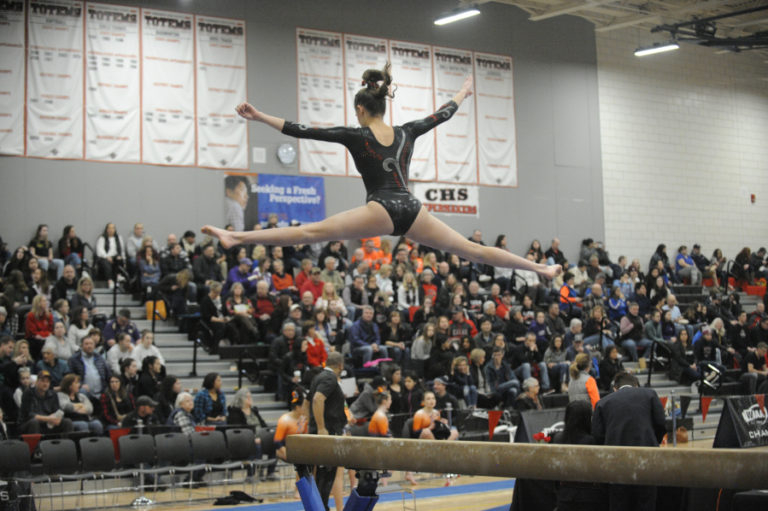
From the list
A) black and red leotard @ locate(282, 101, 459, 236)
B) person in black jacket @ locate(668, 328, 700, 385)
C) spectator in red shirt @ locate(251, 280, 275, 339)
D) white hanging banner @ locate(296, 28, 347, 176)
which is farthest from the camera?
white hanging banner @ locate(296, 28, 347, 176)

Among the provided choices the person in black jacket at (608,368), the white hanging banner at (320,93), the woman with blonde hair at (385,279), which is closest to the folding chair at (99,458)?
the woman with blonde hair at (385,279)

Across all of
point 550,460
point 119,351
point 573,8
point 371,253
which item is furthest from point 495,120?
point 550,460

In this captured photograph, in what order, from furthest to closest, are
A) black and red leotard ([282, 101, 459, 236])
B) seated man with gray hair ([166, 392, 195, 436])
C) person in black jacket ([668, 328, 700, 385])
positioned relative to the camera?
person in black jacket ([668, 328, 700, 385]), seated man with gray hair ([166, 392, 195, 436]), black and red leotard ([282, 101, 459, 236])

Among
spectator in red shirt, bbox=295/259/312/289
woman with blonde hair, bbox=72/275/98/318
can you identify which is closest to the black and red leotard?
woman with blonde hair, bbox=72/275/98/318

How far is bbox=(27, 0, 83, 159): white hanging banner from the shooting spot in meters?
15.7

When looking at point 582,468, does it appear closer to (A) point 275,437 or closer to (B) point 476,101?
(A) point 275,437

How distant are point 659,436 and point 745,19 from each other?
18855 mm

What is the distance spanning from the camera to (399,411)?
12.8 metres

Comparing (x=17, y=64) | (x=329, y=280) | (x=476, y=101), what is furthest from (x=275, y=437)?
(x=476, y=101)

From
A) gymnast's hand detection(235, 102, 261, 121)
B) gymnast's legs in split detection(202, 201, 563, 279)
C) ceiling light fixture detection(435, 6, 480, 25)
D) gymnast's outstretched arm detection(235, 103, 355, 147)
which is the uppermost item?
ceiling light fixture detection(435, 6, 480, 25)

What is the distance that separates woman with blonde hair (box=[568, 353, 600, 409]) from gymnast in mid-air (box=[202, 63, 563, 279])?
4.87 meters

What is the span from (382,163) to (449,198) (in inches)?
575

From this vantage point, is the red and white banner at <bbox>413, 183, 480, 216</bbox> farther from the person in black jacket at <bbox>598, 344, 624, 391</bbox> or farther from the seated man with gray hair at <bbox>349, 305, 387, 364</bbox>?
the person in black jacket at <bbox>598, 344, 624, 391</bbox>

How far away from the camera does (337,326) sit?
47.5ft
